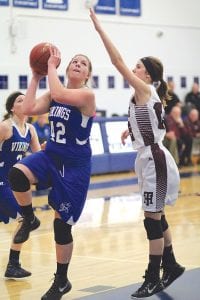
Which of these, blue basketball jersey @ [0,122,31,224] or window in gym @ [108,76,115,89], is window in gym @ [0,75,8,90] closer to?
window in gym @ [108,76,115,89]

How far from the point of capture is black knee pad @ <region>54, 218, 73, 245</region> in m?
4.86

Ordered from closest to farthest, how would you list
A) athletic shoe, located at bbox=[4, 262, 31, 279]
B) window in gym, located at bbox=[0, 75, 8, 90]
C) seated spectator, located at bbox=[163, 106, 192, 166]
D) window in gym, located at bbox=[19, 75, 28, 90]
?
1. athletic shoe, located at bbox=[4, 262, 31, 279]
2. window in gym, located at bbox=[0, 75, 8, 90]
3. window in gym, located at bbox=[19, 75, 28, 90]
4. seated spectator, located at bbox=[163, 106, 192, 166]

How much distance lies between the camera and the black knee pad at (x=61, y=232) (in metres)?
4.86

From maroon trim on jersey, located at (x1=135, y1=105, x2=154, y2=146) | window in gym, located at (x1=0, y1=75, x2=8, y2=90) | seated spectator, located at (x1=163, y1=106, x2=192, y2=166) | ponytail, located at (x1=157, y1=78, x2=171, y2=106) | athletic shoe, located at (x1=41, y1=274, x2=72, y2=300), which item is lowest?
seated spectator, located at (x1=163, y1=106, x2=192, y2=166)

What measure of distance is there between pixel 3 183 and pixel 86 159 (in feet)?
3.72

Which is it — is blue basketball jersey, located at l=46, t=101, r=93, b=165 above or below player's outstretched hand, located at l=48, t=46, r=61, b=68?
below

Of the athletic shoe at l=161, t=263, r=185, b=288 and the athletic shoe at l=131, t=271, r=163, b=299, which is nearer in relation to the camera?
the athletic shoe at l=131, t=271, r=163, b=299

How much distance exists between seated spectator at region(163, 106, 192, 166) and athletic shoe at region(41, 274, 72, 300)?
9680mm

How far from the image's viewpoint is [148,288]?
16.0 feet

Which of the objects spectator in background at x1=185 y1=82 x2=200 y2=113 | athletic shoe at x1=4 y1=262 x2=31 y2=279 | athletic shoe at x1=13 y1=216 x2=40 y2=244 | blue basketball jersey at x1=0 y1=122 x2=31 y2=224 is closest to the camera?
athletic shoe at x1=13 y1=216 x2=40 y2=244

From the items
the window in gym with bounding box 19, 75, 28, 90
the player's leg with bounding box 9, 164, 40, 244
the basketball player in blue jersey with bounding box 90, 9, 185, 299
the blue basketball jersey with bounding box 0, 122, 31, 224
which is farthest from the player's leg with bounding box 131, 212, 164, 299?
the window in gym with bounding box 19, 75, 28, 90

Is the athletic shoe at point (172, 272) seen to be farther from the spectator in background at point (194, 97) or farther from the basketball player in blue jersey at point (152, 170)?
the spectator in background at point (194, 97)

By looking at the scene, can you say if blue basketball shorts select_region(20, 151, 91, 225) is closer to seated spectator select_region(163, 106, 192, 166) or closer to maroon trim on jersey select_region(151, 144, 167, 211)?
maroon trim on jersey select_region(151, 144, 167, 211)

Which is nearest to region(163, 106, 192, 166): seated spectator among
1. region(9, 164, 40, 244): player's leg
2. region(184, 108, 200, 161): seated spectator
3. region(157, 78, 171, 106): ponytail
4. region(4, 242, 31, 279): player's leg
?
region(184, 108, 200, 161): seated spectator
